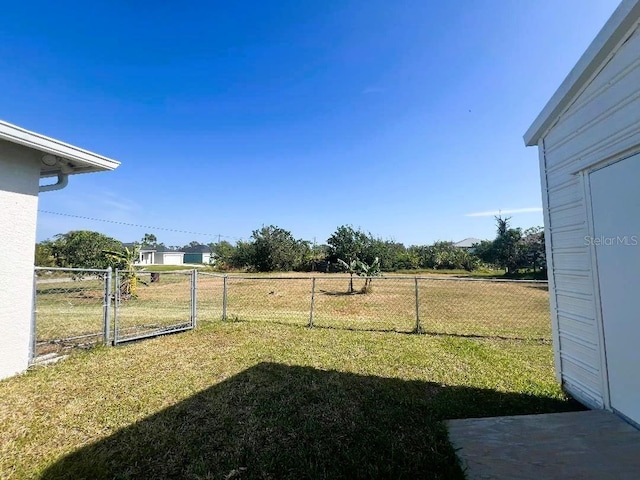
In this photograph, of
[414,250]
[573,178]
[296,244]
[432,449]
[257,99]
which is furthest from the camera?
[414,250]

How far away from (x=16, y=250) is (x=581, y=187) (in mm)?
6565

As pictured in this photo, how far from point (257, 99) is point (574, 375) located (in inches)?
431

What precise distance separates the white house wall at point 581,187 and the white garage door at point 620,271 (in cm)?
14

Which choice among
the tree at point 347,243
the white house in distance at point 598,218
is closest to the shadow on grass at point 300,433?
the white house in distance at point 598,218

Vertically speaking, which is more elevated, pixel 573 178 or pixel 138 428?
pixel 573 178

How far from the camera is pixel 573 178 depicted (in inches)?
114

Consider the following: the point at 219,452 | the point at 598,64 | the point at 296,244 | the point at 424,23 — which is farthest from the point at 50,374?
the point at 296,244

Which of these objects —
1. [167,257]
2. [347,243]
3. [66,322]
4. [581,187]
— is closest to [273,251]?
[347,243]

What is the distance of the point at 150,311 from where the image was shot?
8.91 m

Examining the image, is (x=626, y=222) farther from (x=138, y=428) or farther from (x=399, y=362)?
(x=138, y=428)

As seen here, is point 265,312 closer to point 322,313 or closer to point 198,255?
point 322,313

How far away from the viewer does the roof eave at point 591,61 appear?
2138mm

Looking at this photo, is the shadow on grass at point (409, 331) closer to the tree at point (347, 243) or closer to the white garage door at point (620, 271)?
the white garage door at point (620, 271)

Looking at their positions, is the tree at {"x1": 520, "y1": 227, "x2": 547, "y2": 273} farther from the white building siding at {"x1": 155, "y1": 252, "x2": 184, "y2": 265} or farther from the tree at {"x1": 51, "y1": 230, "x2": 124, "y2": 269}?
the white building siding at {"x1": 155, "y1": 252, "x2": 184, "y2": 265}
